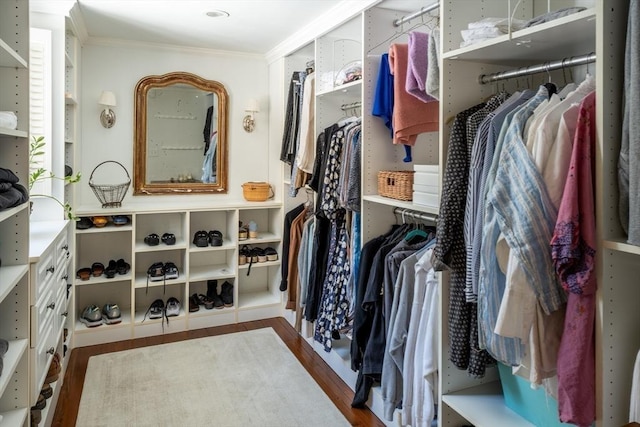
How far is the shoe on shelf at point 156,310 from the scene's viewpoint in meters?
3.63

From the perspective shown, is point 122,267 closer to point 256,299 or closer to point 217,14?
point 256,299

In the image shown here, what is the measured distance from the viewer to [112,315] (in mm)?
3492

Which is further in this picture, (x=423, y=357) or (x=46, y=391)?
(x=46, y=391)

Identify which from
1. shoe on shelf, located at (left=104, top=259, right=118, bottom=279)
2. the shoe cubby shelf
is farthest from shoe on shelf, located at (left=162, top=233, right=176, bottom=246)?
shoe on shelf, located at (left=104, top=259, right=118, bottom=279)

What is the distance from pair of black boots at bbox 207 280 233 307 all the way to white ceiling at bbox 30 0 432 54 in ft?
6.60

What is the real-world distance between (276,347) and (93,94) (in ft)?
7.98

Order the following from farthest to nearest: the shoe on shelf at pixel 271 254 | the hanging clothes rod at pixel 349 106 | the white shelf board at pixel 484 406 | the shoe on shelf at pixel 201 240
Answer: the shoe on shelf at pixel 271 254
the shoe on shelf at pixel 201 240
the hanging clothes rod at pixel 349 106
the white shelf board at pixel 484 406

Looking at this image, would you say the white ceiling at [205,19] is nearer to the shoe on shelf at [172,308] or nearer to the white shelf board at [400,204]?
the white shelf board at [400,204]

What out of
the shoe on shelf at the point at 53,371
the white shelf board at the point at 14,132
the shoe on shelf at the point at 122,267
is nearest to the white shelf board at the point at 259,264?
the shoe on shelf at the point at 122,267

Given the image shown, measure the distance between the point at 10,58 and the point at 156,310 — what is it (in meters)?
2.47

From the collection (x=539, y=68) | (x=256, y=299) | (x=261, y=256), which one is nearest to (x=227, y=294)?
(x=256, y=299)

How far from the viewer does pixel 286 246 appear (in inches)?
140

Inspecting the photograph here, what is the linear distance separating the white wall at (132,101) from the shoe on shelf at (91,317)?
788 mm

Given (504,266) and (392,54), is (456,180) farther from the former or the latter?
(392,54)
